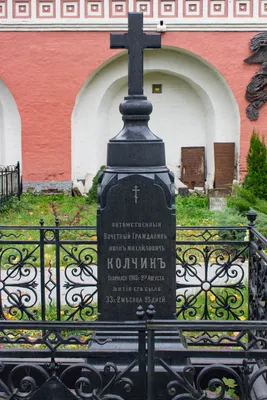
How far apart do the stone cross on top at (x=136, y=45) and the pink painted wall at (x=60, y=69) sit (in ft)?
37.4

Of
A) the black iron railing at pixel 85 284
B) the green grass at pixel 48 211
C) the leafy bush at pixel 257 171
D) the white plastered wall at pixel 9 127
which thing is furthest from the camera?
the white plastered wall at pixel 9 127

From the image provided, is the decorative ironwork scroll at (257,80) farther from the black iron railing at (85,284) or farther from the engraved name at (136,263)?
the engraved name at (136,263)

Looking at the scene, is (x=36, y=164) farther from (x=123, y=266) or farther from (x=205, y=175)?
(x=123, y=266)

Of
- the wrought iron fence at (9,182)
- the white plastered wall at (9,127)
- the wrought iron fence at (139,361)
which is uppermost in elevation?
the white plastered wall at (9,127)

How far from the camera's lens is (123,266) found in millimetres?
4254

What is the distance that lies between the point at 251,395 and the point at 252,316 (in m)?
1.09

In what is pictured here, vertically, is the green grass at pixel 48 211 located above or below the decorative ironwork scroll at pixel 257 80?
below

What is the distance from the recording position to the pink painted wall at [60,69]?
15648 mm

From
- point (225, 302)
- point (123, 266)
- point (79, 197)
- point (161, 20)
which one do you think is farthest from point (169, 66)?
point (123, 266)

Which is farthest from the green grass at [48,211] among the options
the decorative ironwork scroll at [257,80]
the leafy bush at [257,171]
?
the decorative ironwork scroll at [257,80]

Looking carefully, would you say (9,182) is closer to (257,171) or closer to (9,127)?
(9,127)

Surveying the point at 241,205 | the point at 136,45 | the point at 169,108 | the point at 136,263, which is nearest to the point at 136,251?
the point at 136,263

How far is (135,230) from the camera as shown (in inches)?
166

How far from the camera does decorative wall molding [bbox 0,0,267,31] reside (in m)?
15.7
